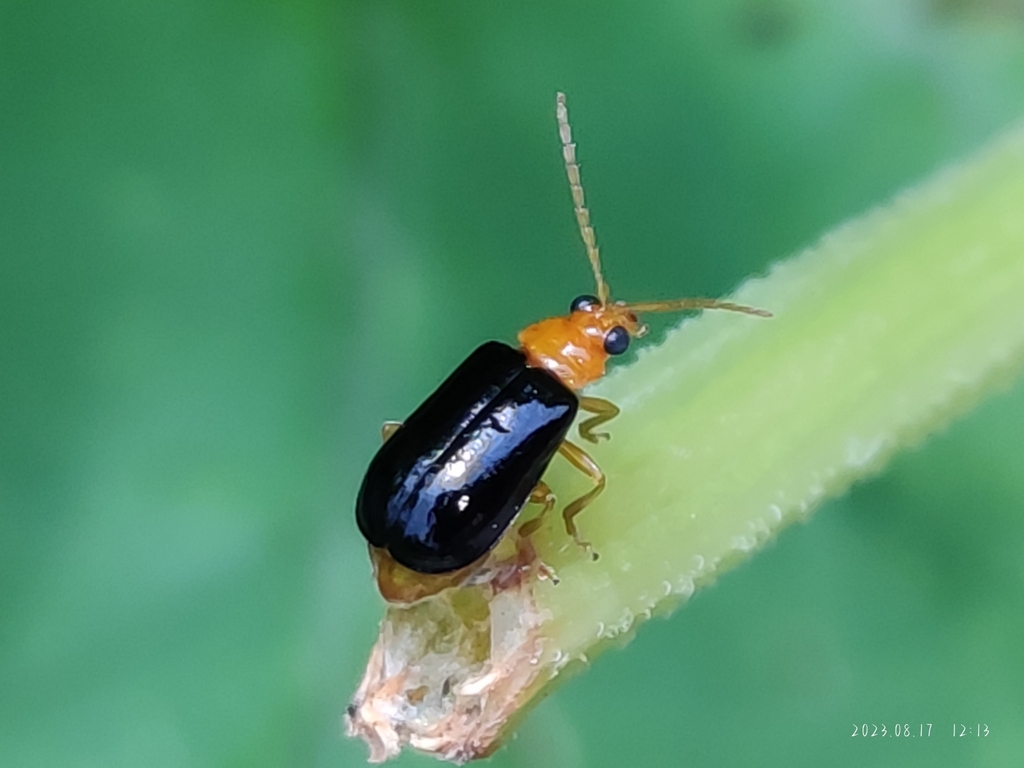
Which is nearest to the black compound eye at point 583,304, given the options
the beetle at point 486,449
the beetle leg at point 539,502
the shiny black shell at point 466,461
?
the beetle at point 486,449

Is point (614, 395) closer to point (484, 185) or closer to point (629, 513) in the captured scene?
point (629, 513)

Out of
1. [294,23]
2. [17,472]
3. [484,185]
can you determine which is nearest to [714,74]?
[484,185]

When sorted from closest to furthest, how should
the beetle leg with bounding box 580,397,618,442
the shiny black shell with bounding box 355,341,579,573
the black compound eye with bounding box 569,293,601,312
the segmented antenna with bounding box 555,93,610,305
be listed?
the beetle leg with bounding box 580,397,618,442 → the shiny black shell with bounding box 355,341,579,573 → the segmented antenna with bounding box 555,93,610,305 → the black compound eye with bounding box 569,293,601,312

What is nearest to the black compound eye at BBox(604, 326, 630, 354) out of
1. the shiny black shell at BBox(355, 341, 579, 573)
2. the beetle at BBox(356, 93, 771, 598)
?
the beetle at BBox(356, 93, 771, 598)

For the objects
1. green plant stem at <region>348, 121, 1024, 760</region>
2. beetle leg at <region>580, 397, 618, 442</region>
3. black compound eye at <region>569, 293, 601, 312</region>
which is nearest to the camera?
green plant stem at <region>348, 121, 1024, 760</region>

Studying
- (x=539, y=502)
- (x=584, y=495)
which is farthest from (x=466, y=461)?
(x=584, y=495)

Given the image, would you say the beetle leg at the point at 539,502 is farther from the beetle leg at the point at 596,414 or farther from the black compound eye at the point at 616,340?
the black compound eye at the point at 616,340

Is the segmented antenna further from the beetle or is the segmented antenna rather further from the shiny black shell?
the shiny black shell
